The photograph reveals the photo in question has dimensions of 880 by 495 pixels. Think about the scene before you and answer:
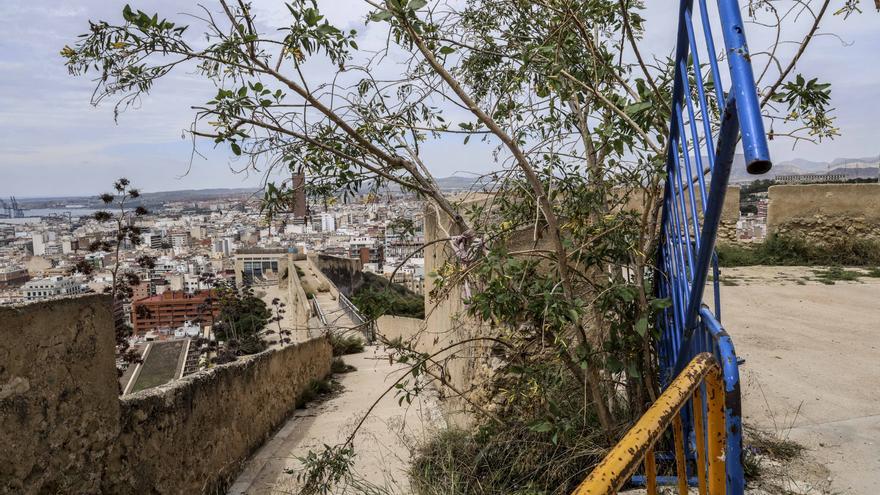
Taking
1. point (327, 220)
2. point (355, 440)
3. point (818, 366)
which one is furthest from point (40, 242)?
point (818, 366)

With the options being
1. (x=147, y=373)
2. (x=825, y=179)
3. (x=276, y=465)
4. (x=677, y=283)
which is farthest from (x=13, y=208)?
(x=825, y=179)

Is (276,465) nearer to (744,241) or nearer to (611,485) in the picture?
(611,485)

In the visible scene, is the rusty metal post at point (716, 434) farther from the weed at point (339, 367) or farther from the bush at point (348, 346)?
the bush at point (348, 346)

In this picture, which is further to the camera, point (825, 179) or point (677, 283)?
point (825, 179)

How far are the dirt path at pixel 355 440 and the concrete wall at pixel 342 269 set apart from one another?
16794 millimetres

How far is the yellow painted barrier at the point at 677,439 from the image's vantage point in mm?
1050

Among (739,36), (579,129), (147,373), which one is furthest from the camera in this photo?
(147,373)

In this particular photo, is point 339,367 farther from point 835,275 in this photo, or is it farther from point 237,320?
point 835,275

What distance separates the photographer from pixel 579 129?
347 centimetres

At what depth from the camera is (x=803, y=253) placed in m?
10.8

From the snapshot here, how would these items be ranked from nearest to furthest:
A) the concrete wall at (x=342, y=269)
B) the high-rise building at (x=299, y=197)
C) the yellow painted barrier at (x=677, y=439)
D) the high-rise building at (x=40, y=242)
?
1. the yellow painted barrier at (x=677, y=439)
2. the high-rise building at (x=299, y=197)
3. the high-rise building at (x=40, y=242)
4. the concrete wall at (x=342, y=269)

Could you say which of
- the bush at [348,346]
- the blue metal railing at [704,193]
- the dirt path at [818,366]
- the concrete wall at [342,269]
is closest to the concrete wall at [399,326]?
the bush at [348,346]

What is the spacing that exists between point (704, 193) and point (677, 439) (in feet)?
2.47

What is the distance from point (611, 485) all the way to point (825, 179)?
14055 mm
